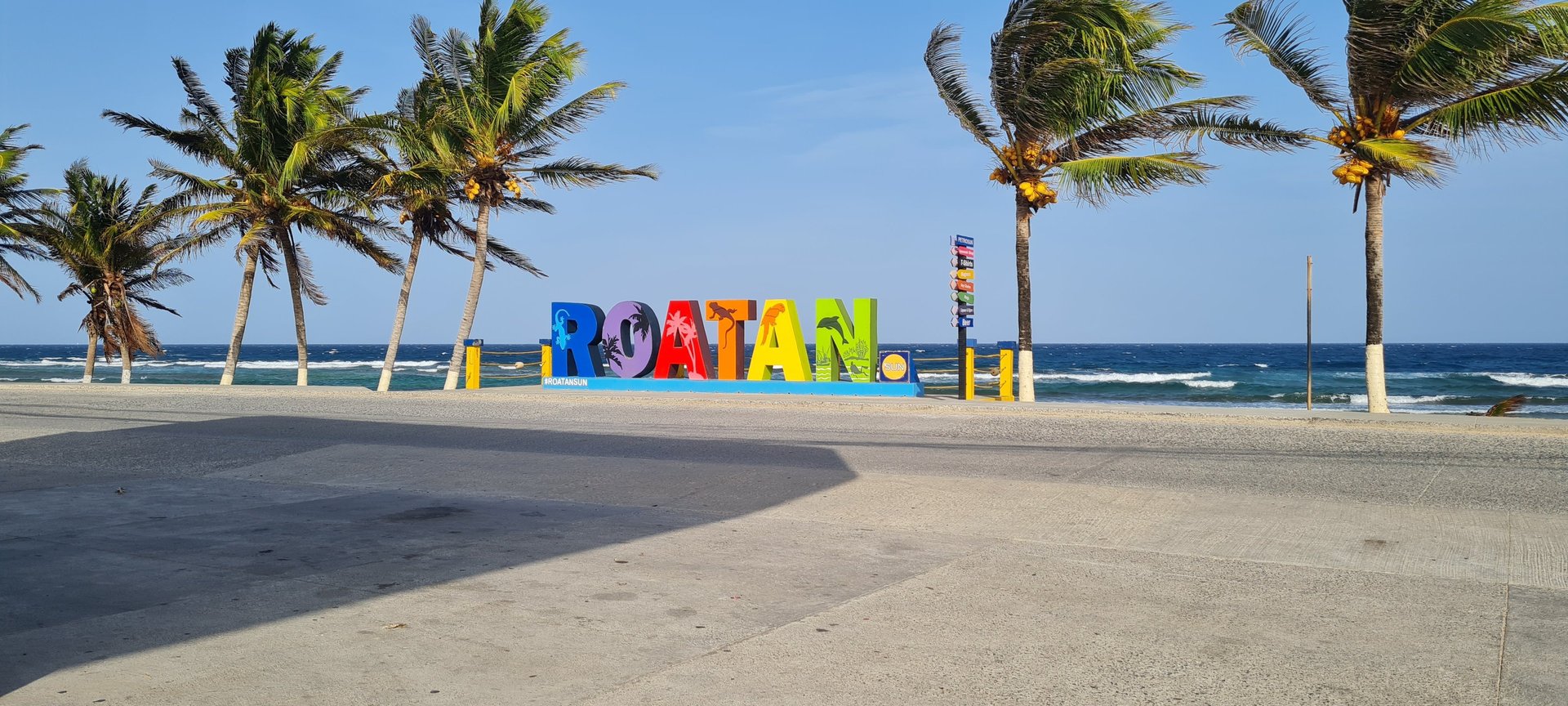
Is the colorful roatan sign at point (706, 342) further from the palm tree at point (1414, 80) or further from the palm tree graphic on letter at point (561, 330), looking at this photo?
the palm tree at point (1414, 80)

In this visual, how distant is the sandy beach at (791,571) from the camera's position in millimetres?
4445

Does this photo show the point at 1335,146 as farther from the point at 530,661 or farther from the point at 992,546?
the point at 530,661

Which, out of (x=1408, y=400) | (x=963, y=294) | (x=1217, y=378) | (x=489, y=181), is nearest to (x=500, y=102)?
(x=489, y=181)

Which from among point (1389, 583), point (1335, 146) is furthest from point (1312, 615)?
point (1335, 146)

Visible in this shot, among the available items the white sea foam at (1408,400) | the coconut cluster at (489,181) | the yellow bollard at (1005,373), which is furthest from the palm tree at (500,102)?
the white sea foam at (1408,400)

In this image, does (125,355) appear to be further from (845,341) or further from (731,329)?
(845,341)

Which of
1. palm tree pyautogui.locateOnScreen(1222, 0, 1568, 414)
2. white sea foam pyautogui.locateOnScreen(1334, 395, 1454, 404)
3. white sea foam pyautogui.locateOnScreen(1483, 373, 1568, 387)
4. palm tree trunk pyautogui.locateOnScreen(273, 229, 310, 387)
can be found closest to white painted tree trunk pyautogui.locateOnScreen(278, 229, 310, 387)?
palm tree trunk pyautogui.locateOnScreen(273, 229, 310, 387)

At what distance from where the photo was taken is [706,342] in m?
25.7

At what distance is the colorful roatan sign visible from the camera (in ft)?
79.1

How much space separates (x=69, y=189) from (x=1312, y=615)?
36.7m

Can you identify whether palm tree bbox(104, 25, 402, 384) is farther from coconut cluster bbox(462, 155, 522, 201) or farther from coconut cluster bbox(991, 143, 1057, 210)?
coconut cluster bbox(991, 143, 1057, 210)

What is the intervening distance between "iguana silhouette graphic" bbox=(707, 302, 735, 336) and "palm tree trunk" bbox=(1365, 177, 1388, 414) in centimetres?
1299

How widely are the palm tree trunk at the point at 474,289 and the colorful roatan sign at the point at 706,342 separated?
202 centimetres

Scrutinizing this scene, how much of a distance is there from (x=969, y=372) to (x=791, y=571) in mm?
16087
